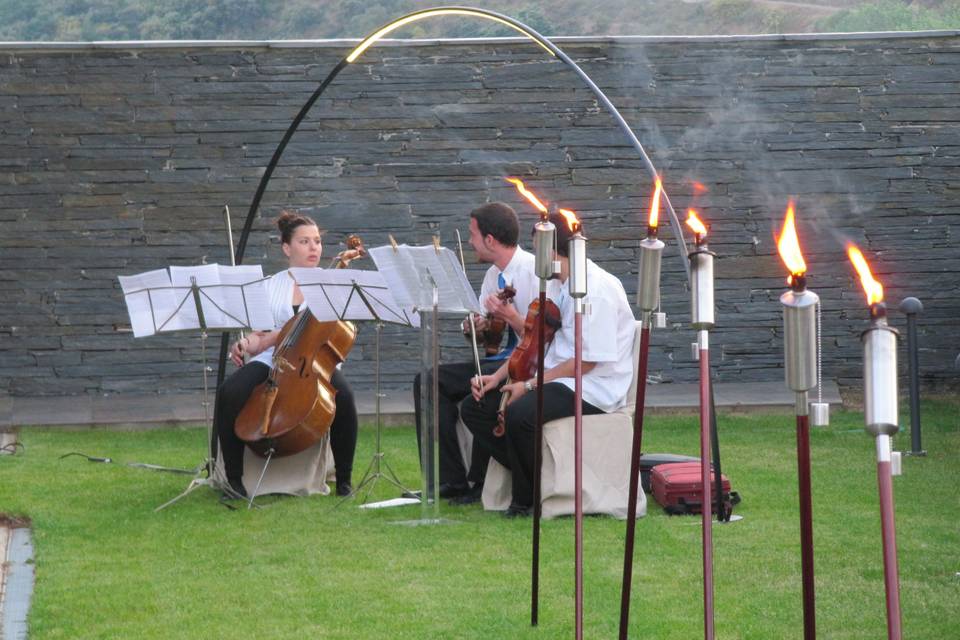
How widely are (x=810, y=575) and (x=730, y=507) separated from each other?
3.73m

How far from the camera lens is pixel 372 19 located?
17.9 m

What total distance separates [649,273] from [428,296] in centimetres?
292

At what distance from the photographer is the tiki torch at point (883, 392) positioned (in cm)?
191

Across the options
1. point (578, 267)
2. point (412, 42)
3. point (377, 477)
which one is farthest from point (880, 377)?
point (412, 42)

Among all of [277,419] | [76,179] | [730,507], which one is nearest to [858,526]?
[730,507]

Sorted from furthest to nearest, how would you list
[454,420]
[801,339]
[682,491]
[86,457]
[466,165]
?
[466,165], [86,457], [454,420], [682,491], [801,339]

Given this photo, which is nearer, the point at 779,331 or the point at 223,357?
the point at 223,357

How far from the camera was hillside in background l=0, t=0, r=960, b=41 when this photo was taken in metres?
15.8

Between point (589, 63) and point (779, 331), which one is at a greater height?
point (589, 63)

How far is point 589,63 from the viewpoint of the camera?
32.3 ft

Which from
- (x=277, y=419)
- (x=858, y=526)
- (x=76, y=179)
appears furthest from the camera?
(x=76, y=179)

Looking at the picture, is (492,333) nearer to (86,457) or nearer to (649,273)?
(86,457)

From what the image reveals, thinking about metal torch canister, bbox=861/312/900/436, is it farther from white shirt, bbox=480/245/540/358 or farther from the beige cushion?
the beige cushion

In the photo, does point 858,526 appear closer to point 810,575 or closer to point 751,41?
point 810,575
